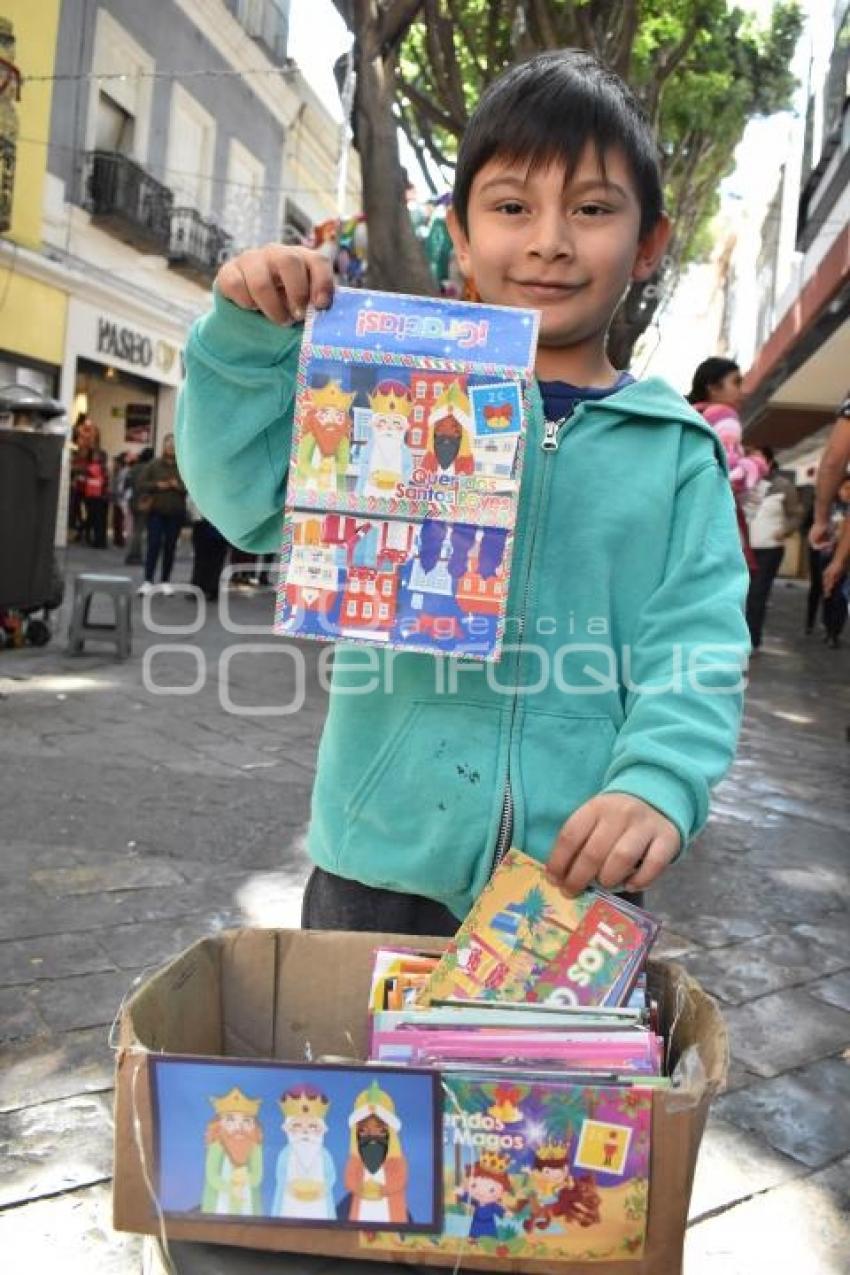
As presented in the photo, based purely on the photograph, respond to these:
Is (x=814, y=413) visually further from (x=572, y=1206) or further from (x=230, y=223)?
(x=572, y=1206)

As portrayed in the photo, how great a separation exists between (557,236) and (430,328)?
0.89 ft

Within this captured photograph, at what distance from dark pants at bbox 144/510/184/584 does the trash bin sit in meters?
4.21

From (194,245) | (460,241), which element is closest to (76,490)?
(194,245)

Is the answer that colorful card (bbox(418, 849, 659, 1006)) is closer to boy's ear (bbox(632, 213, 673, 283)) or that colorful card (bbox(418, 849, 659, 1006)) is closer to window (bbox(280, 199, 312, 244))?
boy's ear (bbox(632, 213, 673, 283))

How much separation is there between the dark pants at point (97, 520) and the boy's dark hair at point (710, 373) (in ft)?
44.4

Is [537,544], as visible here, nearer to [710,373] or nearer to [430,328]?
[430,328]

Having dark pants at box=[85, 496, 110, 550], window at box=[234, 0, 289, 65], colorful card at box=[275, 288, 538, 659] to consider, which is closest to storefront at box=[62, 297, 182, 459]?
dark pants at box=[85, 496, 110, 550]

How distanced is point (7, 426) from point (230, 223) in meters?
16.3

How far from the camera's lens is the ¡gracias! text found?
1.14 m

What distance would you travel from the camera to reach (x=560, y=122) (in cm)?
132

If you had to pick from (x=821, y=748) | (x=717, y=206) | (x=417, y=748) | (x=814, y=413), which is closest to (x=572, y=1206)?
(x=417, y=748)

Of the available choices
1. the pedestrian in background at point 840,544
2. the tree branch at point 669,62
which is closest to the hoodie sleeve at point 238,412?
the pedestrian in background at point 840,544

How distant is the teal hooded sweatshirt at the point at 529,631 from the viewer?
1305mm

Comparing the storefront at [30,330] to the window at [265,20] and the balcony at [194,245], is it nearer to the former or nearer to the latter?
the balcony at [194,245]
